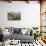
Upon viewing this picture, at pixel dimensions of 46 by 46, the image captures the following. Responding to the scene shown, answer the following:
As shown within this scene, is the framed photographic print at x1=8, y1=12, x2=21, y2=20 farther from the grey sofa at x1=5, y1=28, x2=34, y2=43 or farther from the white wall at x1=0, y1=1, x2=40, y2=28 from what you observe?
the grey sofa at x1=5, y1=28, x2=34, y2=43

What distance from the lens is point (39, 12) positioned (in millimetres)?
5625

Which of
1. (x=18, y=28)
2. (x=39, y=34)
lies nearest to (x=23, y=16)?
(x=18, y=28)

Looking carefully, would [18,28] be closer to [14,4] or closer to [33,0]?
[14,4]

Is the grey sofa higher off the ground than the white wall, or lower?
lower

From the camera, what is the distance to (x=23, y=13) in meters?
5.61

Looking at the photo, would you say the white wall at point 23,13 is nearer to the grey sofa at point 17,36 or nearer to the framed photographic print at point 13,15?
the framed photographic print at point 13,15

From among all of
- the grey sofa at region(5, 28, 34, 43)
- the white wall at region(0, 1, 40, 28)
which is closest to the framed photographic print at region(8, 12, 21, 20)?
the white wall at region(0, 1, 40, 28)

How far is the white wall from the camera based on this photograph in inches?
219

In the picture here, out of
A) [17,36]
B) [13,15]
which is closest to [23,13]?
[13,15]

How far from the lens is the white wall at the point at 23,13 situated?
18.2ft

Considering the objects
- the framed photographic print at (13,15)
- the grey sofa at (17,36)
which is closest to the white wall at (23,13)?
the framed photographic print at (13,15)

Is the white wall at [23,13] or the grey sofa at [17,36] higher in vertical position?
the white wall at [23,13]

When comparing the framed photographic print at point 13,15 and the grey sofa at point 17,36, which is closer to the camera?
the grey sofa at point 17,36

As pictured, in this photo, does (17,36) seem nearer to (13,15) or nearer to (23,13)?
(13,15)
